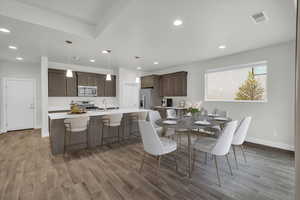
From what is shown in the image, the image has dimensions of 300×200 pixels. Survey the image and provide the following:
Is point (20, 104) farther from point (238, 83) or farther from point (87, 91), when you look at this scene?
point (238, 83)

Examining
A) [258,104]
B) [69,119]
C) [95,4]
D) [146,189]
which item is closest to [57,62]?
[69,119]

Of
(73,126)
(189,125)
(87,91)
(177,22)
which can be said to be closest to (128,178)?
(189,125)

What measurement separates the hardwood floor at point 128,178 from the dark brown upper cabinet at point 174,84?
9.45 ft

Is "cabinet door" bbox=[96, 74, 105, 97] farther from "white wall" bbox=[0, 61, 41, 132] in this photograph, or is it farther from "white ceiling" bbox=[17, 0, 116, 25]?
"white ceiling" bbox=[17, 0, 116, 25]

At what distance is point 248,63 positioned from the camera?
3811mm

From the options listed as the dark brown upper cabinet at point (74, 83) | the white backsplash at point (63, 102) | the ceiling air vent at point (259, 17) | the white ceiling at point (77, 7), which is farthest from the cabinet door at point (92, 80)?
the ceiling air vent at point (259, 17)

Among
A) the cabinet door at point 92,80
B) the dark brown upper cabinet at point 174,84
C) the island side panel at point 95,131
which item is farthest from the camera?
the cabinet door at point 92,80

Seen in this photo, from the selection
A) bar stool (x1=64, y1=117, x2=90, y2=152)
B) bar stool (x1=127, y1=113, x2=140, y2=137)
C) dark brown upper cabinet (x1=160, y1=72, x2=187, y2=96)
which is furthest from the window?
bar stool (x1=64, y1=117, x2=90, y2=152)

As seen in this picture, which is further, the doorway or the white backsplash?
the white backsplash

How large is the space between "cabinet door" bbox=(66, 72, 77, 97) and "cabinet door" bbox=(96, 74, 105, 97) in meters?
0.88

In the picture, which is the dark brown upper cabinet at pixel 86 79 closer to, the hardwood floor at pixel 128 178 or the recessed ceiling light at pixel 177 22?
the hardwood floor at pixel 128 178

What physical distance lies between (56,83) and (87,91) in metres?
1.09

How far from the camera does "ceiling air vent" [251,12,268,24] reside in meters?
2.16

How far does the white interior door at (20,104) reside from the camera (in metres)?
4.95
